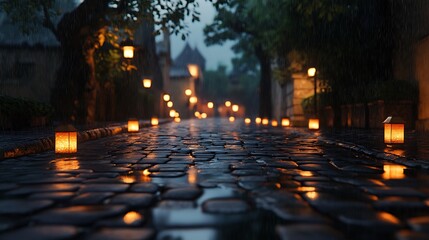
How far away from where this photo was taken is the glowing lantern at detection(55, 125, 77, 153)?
6.36m

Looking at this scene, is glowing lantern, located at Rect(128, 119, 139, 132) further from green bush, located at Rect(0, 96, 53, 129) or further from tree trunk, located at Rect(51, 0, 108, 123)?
green bush, located at Rect(0, 96, 53, 129)

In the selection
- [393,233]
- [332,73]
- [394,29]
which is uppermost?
[394,29]

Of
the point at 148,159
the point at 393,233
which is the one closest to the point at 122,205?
the point at 393,233

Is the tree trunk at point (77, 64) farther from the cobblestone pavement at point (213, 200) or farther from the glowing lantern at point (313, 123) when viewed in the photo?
the cobblestone pavement at point (213, 200)

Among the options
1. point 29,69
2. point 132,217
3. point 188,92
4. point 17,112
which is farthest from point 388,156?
point 188,92

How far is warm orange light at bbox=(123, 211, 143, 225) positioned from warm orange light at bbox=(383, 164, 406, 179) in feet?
8.73

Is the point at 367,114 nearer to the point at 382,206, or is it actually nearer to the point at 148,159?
the point at 148,159

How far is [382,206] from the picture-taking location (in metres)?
2.98

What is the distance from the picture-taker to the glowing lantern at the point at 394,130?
740 cm

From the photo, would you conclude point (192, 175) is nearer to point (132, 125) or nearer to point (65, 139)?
point (65, 139)

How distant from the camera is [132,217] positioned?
2.69m

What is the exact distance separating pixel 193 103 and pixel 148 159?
5292 cm

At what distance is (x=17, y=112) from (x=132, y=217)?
1038 centimetres

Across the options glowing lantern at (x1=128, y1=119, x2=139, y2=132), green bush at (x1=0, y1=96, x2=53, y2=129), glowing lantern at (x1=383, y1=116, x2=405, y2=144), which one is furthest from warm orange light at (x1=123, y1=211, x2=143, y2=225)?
glowing lantern at (x1=128, y1=119, x2=139, y2=132)
